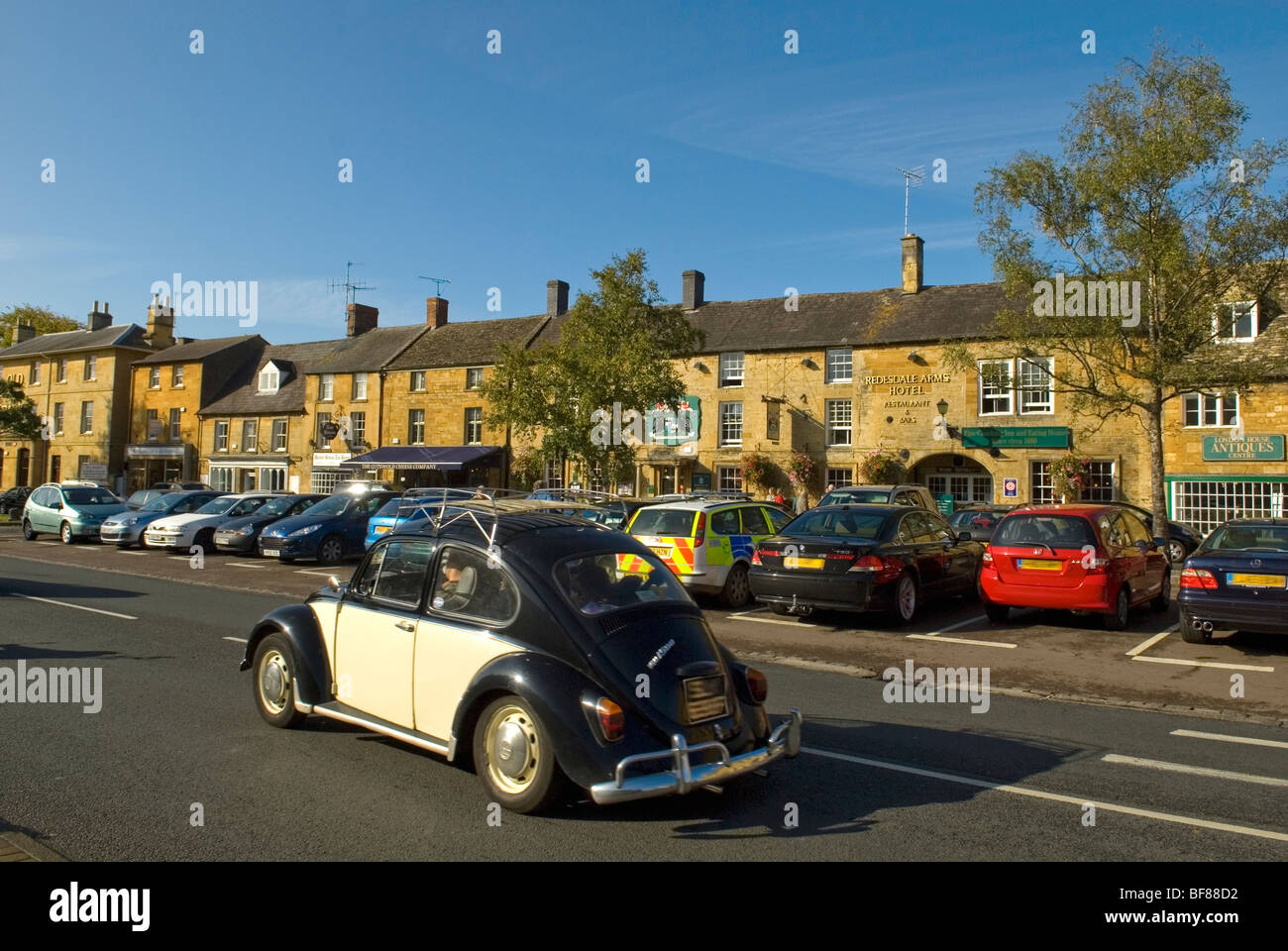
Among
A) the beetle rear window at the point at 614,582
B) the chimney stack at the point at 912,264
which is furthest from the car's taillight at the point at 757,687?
the chimney stack at the point at 912,264

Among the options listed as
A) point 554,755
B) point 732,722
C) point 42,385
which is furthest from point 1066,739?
point 42,385

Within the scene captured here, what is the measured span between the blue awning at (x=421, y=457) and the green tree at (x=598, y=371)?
9381 millimetres

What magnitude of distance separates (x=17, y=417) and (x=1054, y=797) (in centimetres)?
5293

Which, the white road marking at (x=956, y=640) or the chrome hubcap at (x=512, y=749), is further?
the white road marking at (x=956, y=640)

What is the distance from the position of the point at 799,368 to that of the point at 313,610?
2811cm

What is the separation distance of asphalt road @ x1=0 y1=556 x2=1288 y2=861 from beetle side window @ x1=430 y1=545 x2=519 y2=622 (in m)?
1.04

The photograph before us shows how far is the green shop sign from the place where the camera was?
2842 centimetres

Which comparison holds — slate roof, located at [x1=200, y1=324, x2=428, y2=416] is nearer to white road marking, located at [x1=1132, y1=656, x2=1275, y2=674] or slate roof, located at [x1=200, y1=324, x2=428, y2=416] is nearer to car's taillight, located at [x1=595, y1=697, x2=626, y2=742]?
white road marking, located at [x1=1132, y1=656, x2=1275, y2=674]

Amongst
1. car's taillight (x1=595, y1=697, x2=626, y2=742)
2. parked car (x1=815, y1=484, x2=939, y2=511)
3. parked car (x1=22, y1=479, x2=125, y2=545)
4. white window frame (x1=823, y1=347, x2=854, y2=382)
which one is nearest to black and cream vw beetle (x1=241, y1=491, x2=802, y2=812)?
car's taillight (x1=595, y1=697, x2=626, y2=742)

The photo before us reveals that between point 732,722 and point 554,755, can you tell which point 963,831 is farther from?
point 554,755

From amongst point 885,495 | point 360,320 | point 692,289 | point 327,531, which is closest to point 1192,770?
point 885,495

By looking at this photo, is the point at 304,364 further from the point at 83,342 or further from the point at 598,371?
the point at 598,371

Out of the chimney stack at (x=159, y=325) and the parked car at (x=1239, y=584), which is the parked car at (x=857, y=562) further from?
the chimney stack at (x=159, y=325)

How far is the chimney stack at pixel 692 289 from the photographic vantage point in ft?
125
